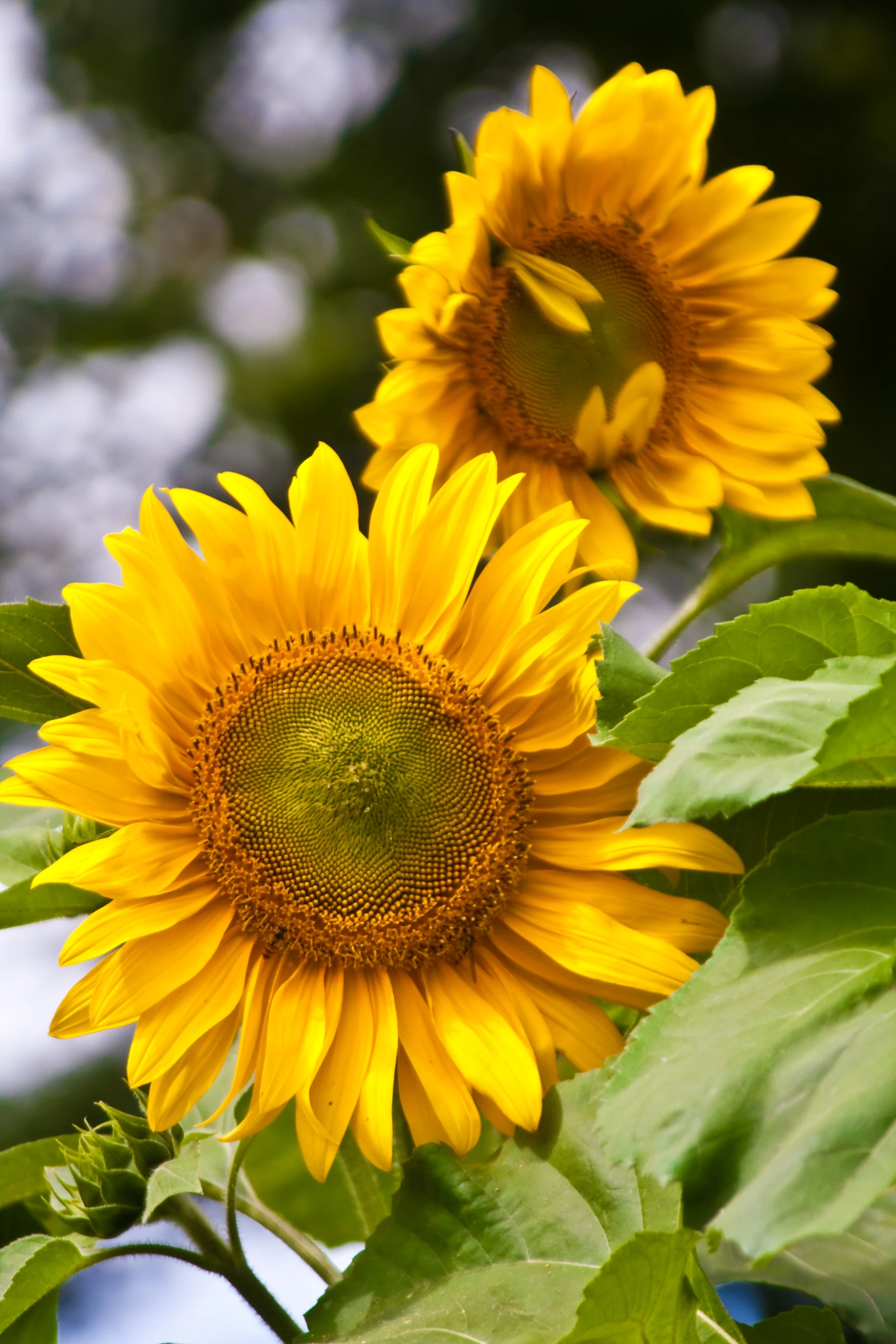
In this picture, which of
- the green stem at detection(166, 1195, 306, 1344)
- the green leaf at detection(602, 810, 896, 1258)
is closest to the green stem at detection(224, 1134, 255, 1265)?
the green stem at detection(166, 1195, 306, 1344)

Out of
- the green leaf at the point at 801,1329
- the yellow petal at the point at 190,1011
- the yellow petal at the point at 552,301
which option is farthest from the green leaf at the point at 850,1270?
the yellow petal at the point at 552,301

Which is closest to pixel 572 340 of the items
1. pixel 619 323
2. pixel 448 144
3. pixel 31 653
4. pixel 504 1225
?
pixel 619 323

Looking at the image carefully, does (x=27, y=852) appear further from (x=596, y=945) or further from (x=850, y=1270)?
(x=850, y=1270)

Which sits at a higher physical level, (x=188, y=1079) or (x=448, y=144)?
(x=448, y=144)

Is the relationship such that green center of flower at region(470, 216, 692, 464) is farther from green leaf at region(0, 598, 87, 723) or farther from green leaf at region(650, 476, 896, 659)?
green leaf at region(0, 598, 87, 723)

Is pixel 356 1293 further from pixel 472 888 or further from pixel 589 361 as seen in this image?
pixel 589 361

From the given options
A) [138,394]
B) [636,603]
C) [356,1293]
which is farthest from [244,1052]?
[138,394]
